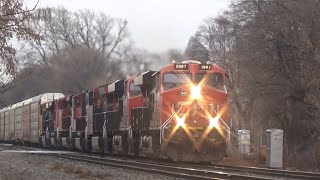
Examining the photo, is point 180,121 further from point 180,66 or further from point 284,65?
point 284,65

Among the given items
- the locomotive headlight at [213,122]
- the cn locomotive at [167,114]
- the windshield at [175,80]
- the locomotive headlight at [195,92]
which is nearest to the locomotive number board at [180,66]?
the cn locomotive at [167,114]

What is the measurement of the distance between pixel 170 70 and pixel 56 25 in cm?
5909

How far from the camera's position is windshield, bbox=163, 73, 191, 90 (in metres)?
19.0

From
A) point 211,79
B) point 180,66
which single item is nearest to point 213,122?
point 211,79

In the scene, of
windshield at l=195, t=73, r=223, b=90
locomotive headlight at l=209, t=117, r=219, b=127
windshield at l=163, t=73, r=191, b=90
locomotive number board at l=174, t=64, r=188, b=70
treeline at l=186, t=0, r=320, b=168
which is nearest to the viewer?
locomotive headlight at l=209, t=117, r=219, b=127

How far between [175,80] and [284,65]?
634 inches

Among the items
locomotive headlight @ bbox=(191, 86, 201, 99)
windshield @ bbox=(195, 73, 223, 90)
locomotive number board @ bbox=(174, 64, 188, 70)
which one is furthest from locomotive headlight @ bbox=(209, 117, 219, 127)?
locomotive number board @ bbox=(174, 64, 188, 70)

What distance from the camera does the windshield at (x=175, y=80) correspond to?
1900cm

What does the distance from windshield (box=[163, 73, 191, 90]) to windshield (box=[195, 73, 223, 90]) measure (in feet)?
1.26

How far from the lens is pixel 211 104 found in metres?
18.8

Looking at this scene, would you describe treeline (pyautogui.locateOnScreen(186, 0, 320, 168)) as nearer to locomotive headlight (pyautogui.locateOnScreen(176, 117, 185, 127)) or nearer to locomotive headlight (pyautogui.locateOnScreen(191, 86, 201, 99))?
locomotive headlight (pyautogui.locateOnScreen(191, 86, 201, 99))

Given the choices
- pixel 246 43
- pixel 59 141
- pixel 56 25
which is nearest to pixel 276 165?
pixel 246 43

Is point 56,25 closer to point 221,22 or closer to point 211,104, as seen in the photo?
point 221,22

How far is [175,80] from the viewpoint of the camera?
63.0 feet
